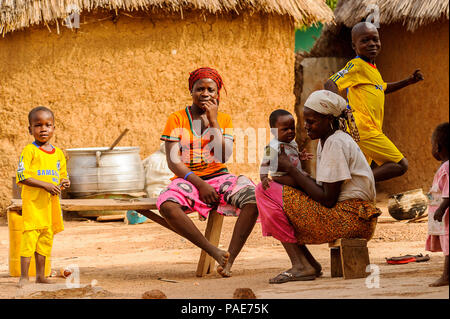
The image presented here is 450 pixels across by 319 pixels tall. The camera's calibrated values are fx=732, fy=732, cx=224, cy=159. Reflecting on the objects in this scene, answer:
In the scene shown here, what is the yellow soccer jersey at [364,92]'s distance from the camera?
5.67 meters

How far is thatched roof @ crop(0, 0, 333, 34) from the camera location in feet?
28.3

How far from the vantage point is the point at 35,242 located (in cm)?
494

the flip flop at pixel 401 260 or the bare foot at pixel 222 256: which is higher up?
the bare foot at pixel 222 256

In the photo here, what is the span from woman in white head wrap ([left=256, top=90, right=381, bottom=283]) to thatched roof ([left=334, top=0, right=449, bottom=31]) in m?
5.48

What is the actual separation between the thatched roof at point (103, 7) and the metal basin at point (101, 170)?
1618mm

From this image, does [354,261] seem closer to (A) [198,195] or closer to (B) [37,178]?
(A) [198,195]

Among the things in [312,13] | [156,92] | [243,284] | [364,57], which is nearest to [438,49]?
[312,13]

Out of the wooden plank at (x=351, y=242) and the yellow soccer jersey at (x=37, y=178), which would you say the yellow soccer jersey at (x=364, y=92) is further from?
the yellow soccer jersey at (x=37, y=178)

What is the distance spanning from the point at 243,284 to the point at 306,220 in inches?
21.7

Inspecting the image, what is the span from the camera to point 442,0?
934 centimetres

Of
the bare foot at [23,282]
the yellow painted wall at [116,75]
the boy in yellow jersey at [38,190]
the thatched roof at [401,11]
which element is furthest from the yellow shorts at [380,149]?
the thatched roof at [401,11]

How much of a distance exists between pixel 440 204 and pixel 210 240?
201cm

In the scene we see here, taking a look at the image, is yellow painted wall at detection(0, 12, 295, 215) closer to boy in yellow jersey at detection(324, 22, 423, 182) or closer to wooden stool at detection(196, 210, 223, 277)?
boy in yellow jersey at detection(324, 22, 423, 182)

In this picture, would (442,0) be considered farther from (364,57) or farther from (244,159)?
(364,57)
